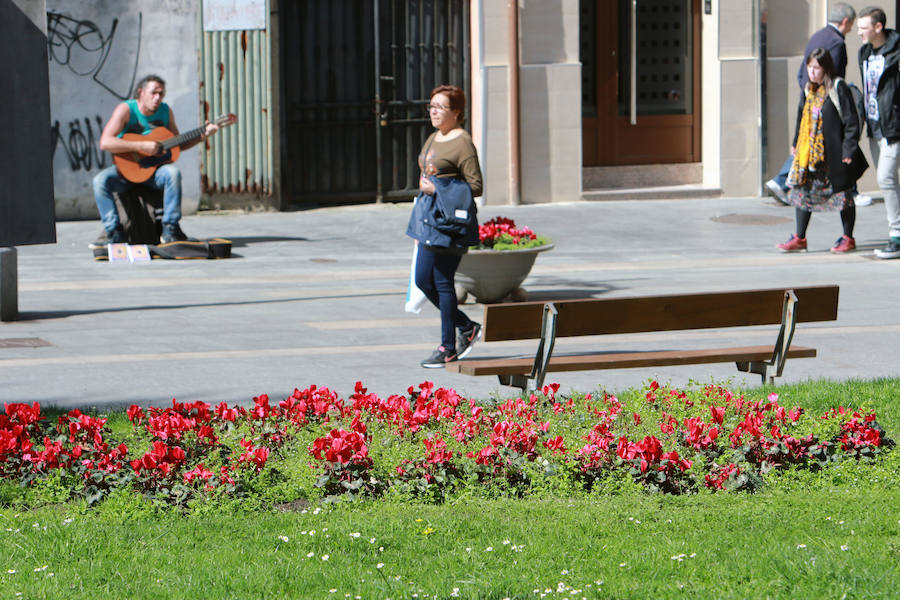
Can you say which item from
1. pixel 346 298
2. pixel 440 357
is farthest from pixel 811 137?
pixel 440 357

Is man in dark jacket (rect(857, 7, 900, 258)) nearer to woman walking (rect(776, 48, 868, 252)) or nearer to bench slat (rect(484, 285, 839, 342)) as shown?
woman walking (rect(776, 48, 868, 252))

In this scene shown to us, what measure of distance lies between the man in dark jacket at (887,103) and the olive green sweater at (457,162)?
599 centimetres

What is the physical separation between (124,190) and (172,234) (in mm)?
665

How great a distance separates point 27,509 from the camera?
19.5 ft

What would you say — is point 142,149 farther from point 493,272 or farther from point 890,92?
point 890,92

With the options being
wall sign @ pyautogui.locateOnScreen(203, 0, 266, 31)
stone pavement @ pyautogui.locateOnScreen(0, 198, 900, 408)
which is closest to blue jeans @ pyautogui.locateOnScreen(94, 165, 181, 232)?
stone pavement @ pyautogui.locateOnScreen(0, 198, 900, 408)

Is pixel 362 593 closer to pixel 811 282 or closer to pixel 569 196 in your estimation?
pixel 811 282

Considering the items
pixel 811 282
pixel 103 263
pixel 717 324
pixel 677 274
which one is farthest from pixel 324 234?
pixel 717 324

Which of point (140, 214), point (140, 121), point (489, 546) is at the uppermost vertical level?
point (140, 121)

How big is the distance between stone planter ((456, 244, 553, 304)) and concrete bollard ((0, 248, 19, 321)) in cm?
330

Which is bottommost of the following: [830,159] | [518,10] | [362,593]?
[362,593]

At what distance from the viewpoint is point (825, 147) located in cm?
1377

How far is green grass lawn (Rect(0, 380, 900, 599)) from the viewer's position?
15.6ft

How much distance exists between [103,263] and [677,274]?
17.9ft
